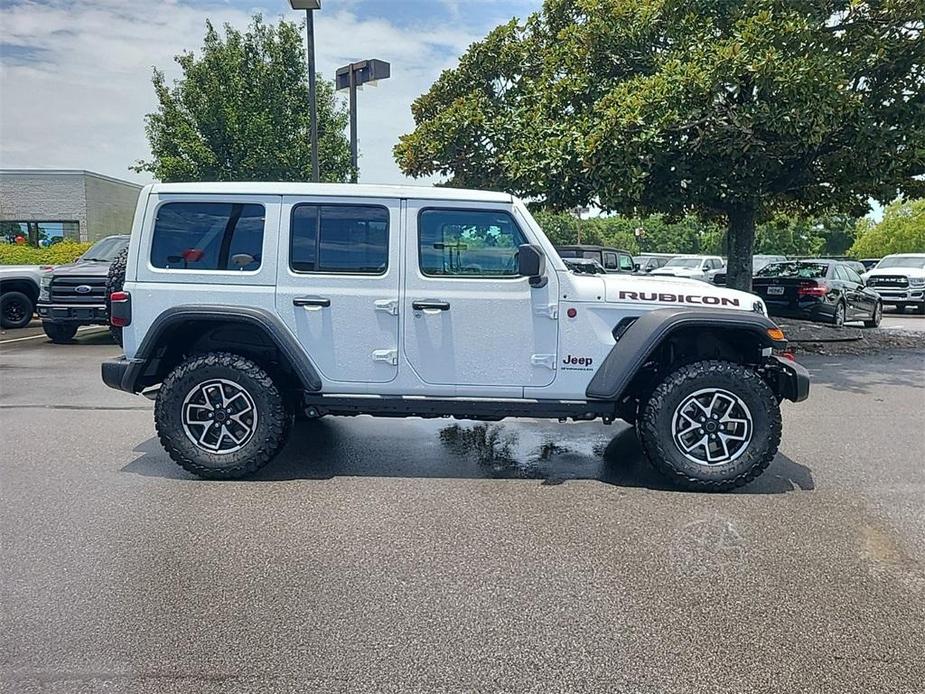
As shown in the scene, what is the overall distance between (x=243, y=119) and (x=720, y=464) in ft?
53.0

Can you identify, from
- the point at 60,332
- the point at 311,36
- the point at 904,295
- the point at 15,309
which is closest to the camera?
the point at 311,36

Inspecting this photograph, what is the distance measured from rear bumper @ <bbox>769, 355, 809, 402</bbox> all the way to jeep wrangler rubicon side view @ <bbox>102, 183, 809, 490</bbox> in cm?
2

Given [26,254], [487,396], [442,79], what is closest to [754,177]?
→ [442,79]

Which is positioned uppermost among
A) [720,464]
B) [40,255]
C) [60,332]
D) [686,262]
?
[40,255]

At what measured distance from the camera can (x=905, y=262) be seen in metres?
20.2

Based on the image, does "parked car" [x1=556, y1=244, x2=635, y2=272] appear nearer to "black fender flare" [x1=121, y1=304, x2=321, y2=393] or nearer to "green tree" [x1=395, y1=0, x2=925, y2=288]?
"green tree" [x1=395, y1=0, x2=925, y2=288]

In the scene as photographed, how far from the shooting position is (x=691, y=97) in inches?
365

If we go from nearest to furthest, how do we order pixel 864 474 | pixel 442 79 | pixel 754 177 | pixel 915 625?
pixel 915 625 < pixel 864 474 < pixel 754 177 < pixel 442 79

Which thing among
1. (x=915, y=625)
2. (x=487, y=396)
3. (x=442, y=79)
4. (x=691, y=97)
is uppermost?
(x=442, y=79)

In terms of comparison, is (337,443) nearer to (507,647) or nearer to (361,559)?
(361,559)

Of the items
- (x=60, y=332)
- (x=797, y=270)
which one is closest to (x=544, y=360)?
(x=60, y=332)

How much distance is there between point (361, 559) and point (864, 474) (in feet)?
12.4

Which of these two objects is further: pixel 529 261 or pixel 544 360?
pixel 544 360

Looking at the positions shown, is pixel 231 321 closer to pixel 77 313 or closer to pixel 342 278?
pixel 342 278
